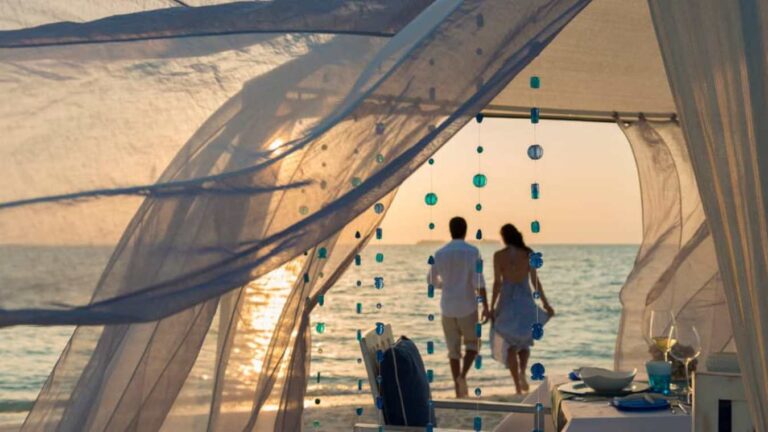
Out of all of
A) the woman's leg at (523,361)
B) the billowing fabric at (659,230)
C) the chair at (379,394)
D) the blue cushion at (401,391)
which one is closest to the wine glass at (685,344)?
the chair at (379,394)

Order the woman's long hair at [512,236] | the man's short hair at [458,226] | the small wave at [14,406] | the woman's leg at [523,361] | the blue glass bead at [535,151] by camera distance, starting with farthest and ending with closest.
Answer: the small wave at [14,406] < the woman's leg at [523,361] < the woman's long hair at [512,236] < the man's short hair at [458,226] < the blue glass bead at [535,151]

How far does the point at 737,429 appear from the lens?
295cm

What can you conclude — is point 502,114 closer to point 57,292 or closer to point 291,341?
point 291,341

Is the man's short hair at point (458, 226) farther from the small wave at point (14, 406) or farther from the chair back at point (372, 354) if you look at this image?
the small wave at point (14, 406)

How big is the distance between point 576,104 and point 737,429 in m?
3.55

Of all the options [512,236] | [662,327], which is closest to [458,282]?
[512,236]

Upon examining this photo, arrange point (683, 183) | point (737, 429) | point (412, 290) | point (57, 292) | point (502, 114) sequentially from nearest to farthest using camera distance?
point (57, 292) < point (737, 429) < point (502, 114) < point (683, 183) < point (412, 290)

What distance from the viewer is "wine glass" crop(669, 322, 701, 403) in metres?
4.23

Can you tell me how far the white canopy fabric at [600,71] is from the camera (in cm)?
512

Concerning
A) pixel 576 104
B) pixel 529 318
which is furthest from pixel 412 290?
pixel 576 104

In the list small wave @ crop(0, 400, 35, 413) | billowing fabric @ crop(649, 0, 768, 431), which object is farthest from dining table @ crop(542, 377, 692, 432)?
small wave @ crop(0, 400, 35, 413)

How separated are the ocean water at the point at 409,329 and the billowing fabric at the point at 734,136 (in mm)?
1530

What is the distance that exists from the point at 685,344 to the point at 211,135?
2.16 metres

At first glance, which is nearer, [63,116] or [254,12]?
[63,116]
